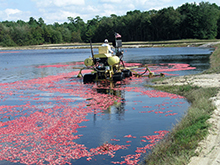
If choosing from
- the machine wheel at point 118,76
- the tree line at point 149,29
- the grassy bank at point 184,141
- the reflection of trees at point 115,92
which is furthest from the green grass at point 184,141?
the tree line at point 149,29

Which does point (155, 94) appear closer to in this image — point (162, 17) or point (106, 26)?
point (162, 17)

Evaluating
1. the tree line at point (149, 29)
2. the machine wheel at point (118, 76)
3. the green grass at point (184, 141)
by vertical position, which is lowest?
the green grass at point (184, 141)

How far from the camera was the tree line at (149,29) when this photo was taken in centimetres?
12178

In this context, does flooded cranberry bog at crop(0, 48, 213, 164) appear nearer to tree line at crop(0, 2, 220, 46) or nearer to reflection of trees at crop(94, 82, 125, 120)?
reflection of trees at crop(94, 82, 125, 120)

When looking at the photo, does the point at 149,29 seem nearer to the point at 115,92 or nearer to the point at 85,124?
the point at 115,92

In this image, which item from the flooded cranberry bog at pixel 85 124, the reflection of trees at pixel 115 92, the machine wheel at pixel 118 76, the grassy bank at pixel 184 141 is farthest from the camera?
the machine wheel at pixel 118 76

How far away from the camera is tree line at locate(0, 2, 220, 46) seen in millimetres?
121775

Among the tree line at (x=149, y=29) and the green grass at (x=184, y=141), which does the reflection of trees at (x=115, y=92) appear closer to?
the green grass at (x=184, y=141)

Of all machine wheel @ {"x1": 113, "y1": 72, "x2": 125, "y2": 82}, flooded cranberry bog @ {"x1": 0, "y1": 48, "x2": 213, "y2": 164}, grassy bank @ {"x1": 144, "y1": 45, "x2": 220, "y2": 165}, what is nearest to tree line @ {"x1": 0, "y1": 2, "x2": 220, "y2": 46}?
machine wheel @ {"x1": 113, "y1": 72, "x2": 125, "y2": 82}

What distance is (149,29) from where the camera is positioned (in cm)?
14375

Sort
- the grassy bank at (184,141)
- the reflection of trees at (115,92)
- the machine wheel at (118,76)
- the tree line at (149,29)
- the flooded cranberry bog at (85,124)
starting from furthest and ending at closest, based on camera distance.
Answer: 1. the tree line at (149,29)
2. the machine wheel at (118,76)
3. the reflection of trees at (115,92)
4. the flooded cranberry bog at (85,124)
5. the grassy bank at (184,141)

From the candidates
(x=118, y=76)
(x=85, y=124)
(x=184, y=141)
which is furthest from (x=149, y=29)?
(x=184, y=141)

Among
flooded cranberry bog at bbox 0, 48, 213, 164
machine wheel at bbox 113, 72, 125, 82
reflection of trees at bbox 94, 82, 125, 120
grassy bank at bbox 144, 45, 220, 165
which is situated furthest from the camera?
machine wheel at bbox 113, 72, 125, 82

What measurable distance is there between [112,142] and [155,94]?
321 inches
